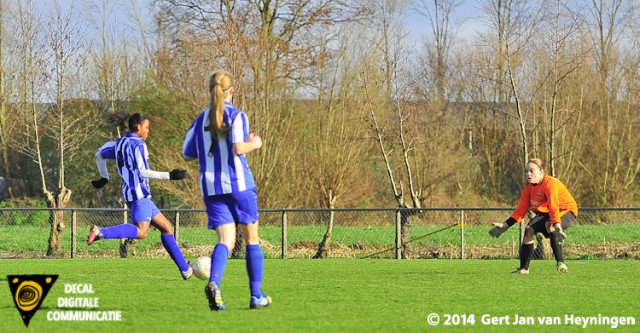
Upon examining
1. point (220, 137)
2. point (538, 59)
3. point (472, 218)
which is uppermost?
point (538, 59)

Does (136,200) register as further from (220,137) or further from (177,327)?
(177,327)

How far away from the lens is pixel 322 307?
27.6 ft

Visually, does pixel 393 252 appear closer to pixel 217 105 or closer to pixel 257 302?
pixel 257 302

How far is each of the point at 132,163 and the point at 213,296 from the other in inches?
156

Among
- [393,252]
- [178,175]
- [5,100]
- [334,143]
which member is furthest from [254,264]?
[5,100]

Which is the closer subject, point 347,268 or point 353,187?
point 347,268

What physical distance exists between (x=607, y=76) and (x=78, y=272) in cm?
2806

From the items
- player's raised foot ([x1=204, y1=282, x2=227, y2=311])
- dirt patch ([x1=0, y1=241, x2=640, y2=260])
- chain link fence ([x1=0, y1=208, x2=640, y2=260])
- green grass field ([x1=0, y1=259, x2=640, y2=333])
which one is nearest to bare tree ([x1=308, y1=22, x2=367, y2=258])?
chain link fence ([x1=0, y1=208, x2=640, y2=260])

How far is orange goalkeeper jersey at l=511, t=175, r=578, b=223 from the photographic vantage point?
13109mm

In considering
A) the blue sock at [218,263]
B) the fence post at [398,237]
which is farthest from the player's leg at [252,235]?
the fence post at [398,237]

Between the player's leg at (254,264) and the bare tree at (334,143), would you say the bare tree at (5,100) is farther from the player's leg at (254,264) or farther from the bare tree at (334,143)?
the player's leg at (254,264)

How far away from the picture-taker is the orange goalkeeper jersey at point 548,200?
13109mm

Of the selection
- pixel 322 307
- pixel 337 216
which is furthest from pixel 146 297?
pixel 337 216

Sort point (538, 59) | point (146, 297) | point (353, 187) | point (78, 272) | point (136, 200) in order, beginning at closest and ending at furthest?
point (146, 297) → point (136, 200) → point (78, 272) → point (538, 59) → point (353, 187)
